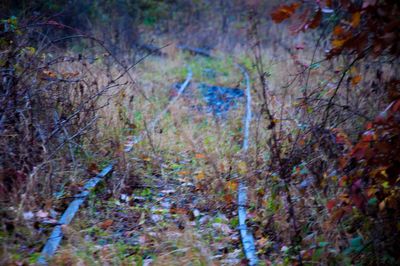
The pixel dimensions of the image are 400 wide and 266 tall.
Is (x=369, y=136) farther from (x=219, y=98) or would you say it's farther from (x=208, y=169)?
(x=219, y=98)

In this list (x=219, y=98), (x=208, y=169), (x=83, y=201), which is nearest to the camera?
(x=83, y=201)

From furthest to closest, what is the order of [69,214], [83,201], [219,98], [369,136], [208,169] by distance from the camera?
[219,98], [208,169], [83,201], [69,214], [369,136]

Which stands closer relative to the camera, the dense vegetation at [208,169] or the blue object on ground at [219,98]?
the dense vegetation at [208,169]

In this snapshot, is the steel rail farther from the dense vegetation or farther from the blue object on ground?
the blue object on ground

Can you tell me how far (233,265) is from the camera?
14.2 feet

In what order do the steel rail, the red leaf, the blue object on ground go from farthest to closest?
the blue object on ground, the steel rail, the red leaf

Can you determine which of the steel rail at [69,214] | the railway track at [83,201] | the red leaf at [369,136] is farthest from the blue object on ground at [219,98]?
the red leaf at [369,136]

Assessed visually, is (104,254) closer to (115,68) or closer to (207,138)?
(207,138)

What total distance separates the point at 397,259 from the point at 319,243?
0.63 m

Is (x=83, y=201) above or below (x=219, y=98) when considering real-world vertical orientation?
below

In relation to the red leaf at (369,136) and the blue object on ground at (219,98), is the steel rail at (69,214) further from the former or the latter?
the blue object on ground at (219,98)

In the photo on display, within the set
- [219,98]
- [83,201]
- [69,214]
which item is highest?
[219,98]

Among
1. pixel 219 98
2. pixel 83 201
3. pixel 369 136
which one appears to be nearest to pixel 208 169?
pixel 83 201

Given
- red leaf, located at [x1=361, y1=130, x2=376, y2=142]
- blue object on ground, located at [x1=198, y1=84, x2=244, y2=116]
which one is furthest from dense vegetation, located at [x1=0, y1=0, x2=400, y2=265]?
blue object on ground, located at [x1=198, y1=84, x2=244, y2=116]
